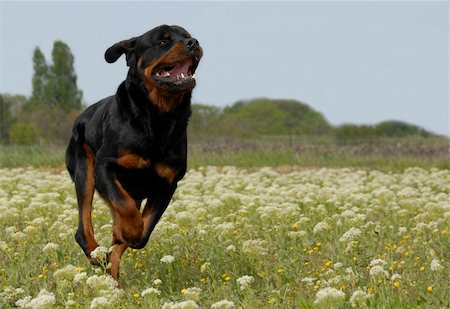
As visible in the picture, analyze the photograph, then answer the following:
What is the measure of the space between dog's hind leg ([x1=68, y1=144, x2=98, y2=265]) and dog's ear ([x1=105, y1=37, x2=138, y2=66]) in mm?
892

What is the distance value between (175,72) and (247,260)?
170 cm

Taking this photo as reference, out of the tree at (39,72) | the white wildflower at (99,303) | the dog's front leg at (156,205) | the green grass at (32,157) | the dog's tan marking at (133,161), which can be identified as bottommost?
the green grass at (32,157)

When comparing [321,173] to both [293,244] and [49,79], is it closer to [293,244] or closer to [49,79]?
[293,244]

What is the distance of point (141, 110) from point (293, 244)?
225 cm

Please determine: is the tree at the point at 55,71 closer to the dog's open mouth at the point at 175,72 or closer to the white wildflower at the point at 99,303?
the dog's open mouth at the point at 175,72

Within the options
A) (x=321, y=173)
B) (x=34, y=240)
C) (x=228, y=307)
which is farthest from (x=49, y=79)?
(x=228, y=307)

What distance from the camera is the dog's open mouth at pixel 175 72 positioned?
5520mm

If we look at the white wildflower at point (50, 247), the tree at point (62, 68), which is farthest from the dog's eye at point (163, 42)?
the tree at point (62, 68)

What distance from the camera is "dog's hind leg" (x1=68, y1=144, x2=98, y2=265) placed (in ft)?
20.5

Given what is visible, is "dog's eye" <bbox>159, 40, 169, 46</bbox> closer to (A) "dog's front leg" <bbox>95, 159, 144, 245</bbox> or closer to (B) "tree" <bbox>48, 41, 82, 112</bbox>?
(A) "dog's front leg" <bbox>95, 159, 144, 245</bbox>

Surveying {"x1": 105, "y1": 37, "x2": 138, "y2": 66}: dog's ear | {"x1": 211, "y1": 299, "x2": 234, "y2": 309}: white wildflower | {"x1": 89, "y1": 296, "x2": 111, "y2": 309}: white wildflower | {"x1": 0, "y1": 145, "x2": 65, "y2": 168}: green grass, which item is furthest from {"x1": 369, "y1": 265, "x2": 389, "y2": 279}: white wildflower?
{"x1": 0, "y1": 145, "x2": 65, "y2": 168}: green grass

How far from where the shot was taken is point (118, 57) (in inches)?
250

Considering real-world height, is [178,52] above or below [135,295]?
above

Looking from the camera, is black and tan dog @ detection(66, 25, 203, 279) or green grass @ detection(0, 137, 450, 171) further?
green grass @ detection(0, 137, 450, 171)
